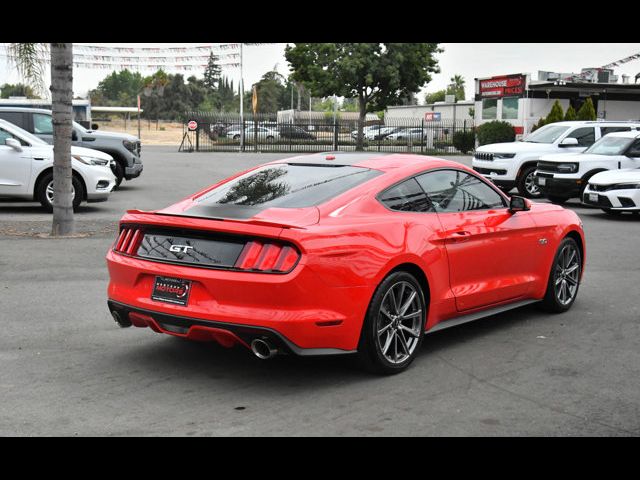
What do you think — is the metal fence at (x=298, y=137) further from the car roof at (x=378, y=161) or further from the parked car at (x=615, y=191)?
the car roof at (x=378, y=161)

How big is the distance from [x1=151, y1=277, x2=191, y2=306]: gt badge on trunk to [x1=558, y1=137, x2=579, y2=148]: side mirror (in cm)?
1703

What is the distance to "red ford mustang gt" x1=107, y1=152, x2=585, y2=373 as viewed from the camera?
5469mm

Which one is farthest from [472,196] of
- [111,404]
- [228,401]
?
[111,404]

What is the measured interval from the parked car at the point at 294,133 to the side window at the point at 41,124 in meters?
33.9

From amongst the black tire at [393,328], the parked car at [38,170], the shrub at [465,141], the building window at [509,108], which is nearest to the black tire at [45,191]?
the parked car at [38,170]

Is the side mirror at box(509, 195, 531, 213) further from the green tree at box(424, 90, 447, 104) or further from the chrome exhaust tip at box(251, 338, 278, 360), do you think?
the green tree at box(424, 90, 447, 104)

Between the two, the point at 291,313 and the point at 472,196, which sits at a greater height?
the point at 472,196

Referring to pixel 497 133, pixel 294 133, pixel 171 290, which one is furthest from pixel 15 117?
pixel 294 133

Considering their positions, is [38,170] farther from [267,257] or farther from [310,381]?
[267,257]

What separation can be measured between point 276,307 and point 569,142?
17.1m

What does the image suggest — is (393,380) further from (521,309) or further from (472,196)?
(521,309)

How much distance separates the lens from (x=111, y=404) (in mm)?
5324

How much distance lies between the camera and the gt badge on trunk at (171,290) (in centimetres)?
567
